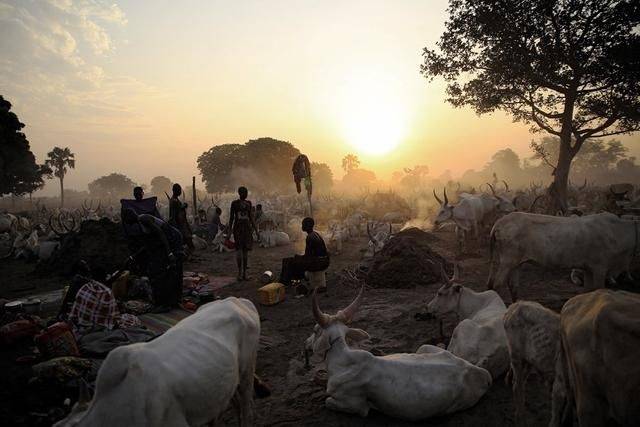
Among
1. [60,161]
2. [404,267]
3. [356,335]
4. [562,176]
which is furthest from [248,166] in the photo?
[356,335]

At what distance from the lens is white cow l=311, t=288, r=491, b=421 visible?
3.92 metres

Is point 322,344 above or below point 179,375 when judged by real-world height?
below

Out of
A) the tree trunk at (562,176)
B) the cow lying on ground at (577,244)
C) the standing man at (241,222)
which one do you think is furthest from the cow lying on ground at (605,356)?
the tree trunk at (562,176)

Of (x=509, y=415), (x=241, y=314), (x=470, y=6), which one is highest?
(x=470, y=6)

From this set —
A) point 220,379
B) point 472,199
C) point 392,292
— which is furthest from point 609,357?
point 472,199

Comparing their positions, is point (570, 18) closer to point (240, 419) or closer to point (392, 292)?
point (392, 292)

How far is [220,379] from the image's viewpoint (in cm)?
326

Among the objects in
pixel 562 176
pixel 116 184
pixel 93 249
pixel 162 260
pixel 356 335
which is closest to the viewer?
pixel 356 335

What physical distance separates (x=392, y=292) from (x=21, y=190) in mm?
35878

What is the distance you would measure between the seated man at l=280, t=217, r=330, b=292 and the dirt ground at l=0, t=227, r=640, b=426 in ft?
1.74

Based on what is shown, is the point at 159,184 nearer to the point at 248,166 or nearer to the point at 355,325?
the point at 248,166

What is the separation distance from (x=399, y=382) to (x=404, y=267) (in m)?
6.14

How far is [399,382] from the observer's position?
3.97 meters

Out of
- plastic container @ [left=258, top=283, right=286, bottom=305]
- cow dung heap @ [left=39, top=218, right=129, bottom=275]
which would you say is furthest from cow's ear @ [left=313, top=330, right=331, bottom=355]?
cow dung heap @ [left=39, top=218, right=129, bottom=275]
